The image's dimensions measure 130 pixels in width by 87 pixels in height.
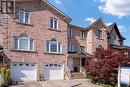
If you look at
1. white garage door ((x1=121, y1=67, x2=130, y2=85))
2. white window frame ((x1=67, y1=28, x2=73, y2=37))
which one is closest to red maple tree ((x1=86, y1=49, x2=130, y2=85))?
white window frame ((x1=67, y1=28, x2=73, y2=37))

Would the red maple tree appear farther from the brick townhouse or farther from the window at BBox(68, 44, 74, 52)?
the window at BBox(68, 44, 74, 52)

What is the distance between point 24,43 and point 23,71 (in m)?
3.62

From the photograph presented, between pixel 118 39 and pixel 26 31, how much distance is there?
25754 millimetres

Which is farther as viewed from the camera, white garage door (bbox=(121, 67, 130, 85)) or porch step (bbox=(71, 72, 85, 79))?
porch step (bbox=(71, 72, 85, 79))

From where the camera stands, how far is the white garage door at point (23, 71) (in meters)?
32.7

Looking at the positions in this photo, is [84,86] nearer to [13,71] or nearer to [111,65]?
[111,65]

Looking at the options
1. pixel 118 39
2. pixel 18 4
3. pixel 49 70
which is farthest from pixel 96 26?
pixel 18 4

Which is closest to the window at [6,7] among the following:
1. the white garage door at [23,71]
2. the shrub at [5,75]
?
the white garage door at [23,71]

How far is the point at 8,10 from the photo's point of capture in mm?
32750

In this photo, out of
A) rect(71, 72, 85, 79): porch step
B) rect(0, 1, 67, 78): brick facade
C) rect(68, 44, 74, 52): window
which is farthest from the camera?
rect(68, 44, 74, 52): window

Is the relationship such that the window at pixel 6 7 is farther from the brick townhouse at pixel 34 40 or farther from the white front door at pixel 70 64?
the white front door at pixel 70 64

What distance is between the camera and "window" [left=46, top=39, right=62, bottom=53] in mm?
36750

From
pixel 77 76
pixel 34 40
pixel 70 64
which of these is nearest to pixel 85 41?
pixel 70 64

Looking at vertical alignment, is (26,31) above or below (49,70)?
above
